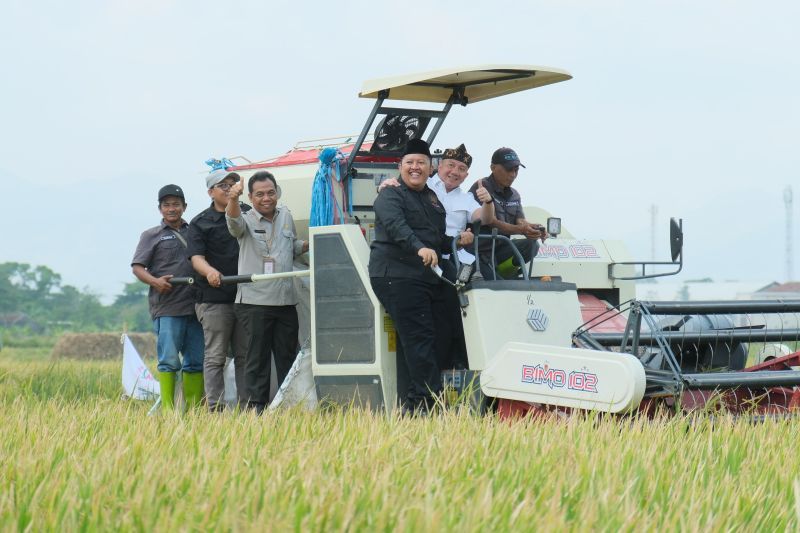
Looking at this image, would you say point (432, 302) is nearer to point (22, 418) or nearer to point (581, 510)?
point (22, 418)

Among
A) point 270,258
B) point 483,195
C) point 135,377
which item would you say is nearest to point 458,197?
point 483,195

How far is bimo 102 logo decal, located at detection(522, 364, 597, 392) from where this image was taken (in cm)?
694

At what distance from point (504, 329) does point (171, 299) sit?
302 cm

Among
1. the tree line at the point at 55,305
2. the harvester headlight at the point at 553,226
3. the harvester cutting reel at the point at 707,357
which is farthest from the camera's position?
the tree line at the point at 55,305

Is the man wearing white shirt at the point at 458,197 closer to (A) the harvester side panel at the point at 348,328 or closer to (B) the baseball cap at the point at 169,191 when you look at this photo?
(A) the harvester side panel at the point at 348,328

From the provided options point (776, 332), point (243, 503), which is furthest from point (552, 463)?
point (776, 332)

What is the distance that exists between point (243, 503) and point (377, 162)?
17.5 feet

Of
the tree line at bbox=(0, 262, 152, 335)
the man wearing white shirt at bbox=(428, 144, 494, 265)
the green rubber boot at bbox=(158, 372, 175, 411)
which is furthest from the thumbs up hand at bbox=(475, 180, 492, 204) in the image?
the tree line at bbox=(0, 262, 152, 335)

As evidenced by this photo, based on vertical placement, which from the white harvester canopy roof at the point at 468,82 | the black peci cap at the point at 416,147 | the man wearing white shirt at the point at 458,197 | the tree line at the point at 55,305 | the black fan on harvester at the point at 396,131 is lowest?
the tree line at the point at 55,305

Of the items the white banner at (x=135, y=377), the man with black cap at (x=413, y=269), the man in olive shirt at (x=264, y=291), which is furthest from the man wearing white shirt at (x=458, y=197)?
the white banner at (x=135, y=377)

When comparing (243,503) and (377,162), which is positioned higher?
(377,162)

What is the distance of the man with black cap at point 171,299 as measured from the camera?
952cm

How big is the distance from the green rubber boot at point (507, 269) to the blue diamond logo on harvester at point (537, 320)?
101cm

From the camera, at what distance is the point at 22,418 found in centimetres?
707
